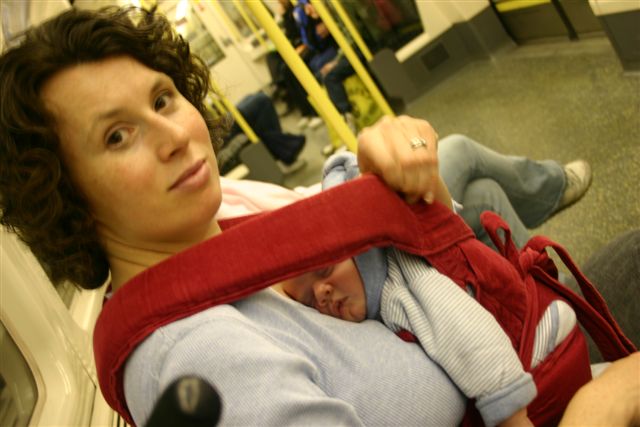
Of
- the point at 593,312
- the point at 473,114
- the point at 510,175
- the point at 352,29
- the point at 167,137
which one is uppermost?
the point at 167,137

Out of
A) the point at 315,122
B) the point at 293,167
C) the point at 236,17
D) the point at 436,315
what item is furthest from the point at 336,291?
the point at 236,17

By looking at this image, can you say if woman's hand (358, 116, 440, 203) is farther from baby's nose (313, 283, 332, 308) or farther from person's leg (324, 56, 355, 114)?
person's leg (324, 56, 355, 114)

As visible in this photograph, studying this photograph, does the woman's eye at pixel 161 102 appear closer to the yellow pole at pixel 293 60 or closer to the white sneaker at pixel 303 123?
the yellow pole at pixel 293 60

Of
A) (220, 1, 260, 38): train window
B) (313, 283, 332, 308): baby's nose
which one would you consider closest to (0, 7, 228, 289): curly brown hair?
(313, 283, 332, 308): baby's nose

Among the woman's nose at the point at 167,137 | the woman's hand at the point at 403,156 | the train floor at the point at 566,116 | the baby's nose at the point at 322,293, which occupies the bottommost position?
the train floor at the point at 566,116

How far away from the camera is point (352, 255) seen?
73cm

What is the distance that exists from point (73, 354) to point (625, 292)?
1476 millimetres

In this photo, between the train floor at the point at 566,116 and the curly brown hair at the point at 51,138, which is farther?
the train floor at the point at 566,116

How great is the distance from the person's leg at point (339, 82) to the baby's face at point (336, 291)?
3945mm

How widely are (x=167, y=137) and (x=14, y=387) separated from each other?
94cm

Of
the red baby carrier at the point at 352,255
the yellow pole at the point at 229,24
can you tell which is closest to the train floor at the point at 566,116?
the red baby carrier at the point at 352,255

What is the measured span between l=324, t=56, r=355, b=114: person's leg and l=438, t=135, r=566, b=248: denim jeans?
2.99 metres

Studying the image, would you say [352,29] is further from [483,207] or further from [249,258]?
[249,258]

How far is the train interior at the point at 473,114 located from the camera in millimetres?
1428
